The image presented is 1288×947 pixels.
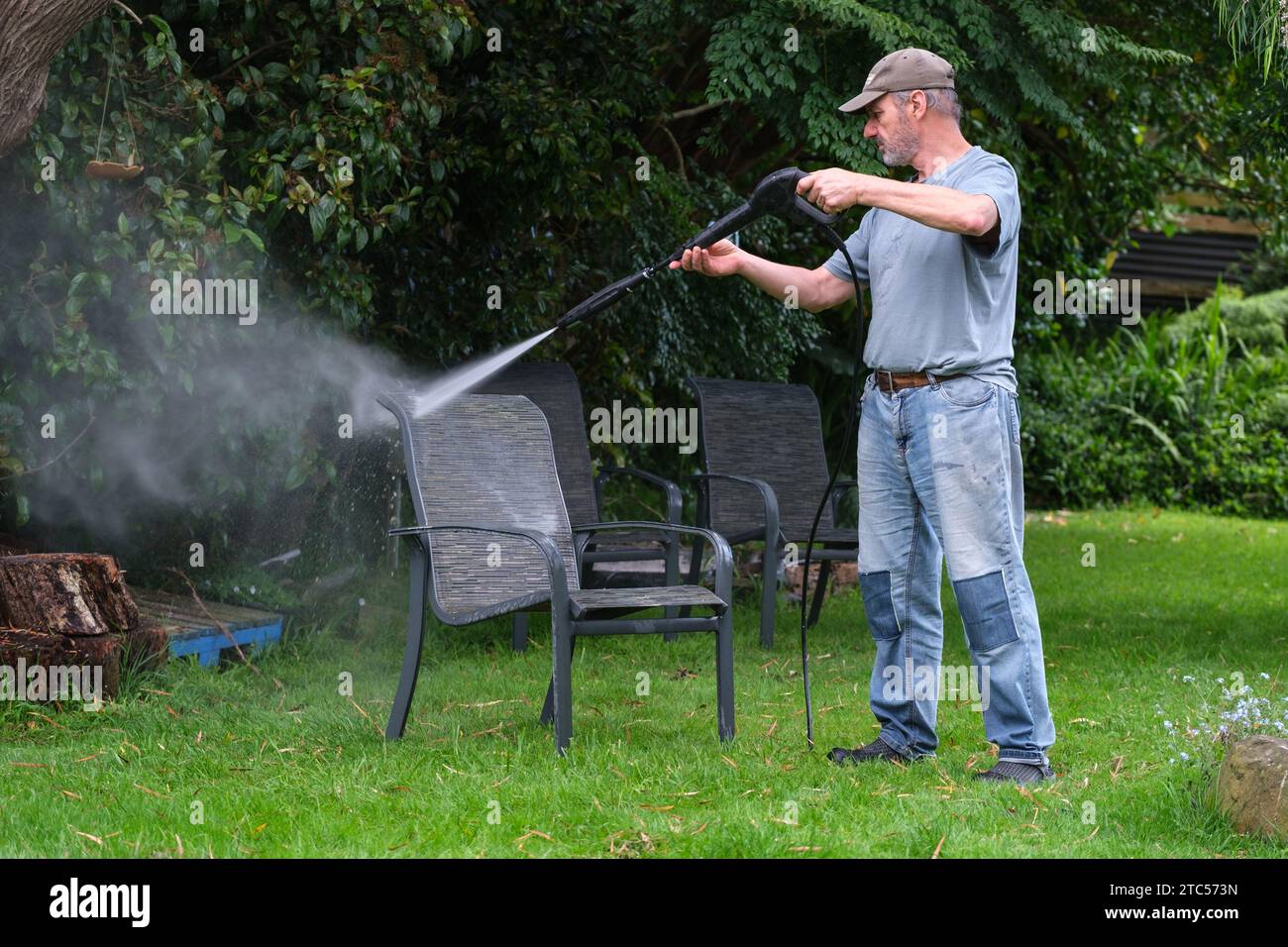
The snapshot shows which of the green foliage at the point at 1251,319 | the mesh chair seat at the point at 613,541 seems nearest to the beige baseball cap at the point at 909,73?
the mesh chair seat at the point at 613,541

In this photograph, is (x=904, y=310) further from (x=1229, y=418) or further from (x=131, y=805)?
(x=1229, y=418)

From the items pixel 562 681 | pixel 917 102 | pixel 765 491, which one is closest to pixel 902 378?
pixel 917 102

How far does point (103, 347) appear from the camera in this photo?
521 cm

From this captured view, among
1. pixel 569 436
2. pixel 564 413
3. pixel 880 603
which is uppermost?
pixel 564 413

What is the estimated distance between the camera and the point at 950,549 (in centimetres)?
405

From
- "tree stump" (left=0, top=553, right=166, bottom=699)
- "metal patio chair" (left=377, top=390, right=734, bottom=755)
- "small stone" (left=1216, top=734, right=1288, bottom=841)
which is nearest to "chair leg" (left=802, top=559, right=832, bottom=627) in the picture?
"metal patio chair" (left=377, top=390, right=734, bottom=755)

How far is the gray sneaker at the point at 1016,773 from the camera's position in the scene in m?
4.07

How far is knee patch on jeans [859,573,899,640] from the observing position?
14.3 feet

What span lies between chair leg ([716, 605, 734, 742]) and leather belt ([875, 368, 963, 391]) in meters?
0.85

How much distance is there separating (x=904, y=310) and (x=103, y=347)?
9.28 feet

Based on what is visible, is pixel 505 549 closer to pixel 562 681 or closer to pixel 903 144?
pixel 562 681

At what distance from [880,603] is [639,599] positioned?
0.71 metres
